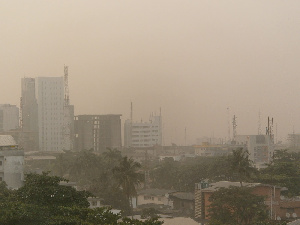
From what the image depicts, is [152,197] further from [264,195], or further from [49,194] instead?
[49,194]

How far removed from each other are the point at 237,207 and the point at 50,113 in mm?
128774

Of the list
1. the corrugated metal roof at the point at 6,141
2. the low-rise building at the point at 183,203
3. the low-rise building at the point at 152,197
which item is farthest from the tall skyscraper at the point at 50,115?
the low-rise building at the point at 183,203

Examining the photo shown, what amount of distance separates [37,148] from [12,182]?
364 feet

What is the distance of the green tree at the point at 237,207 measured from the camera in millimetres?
39875

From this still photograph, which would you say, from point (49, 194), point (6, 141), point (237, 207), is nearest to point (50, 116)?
point (6, 141)

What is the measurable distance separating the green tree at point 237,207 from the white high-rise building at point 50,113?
407ft

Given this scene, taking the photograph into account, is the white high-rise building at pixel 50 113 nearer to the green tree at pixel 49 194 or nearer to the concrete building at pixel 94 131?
the concrete building at pixel 94 131

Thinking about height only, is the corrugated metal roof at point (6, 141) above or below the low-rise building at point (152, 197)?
above

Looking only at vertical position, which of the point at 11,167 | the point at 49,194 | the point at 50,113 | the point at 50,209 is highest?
the point at 50,113

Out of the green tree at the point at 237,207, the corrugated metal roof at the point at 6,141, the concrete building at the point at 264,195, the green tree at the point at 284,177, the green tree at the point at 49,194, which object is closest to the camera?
the green tree at the point at 49,194

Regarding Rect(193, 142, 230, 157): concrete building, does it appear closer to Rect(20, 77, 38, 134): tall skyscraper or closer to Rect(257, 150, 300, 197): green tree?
Rect(20, 77, 38, 134): tall skyscraper

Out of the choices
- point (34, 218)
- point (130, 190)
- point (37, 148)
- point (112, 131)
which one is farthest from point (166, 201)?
point (37, 148)

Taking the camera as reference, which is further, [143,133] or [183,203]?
[143,133]

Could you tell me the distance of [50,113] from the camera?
536ft
